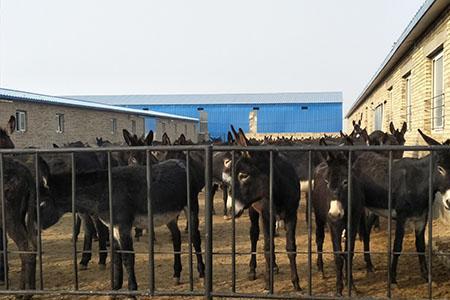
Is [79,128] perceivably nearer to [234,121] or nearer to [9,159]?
[9,159]

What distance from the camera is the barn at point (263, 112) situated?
54969 millimetres

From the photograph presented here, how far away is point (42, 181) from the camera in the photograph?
493 centimetres

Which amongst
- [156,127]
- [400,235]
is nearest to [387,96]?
[400,235]

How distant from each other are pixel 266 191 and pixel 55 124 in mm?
19576

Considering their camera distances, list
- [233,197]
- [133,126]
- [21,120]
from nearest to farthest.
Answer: [233,197] < [21,120] < [133,126]

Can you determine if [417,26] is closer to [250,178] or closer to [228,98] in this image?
[250,178]

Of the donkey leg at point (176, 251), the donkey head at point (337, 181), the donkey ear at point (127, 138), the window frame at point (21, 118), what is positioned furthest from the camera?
the window frame at point (21, 118)

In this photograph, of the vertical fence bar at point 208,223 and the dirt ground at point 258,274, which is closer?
the vertical fence bar at point 208,223

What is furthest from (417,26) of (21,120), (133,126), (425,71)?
(133,126)

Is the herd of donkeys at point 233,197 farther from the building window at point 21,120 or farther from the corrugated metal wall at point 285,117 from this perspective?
the corrugated metal wall at point 285,117

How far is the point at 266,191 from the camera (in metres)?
5.50

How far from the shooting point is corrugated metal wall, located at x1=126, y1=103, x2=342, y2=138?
5488 centimetres

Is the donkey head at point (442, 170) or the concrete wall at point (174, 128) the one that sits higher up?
the concrete wall at point (174, 128)

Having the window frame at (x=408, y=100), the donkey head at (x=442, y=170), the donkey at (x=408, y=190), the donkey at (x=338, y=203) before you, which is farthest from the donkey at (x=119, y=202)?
the window frame at (x=408, y=100)
